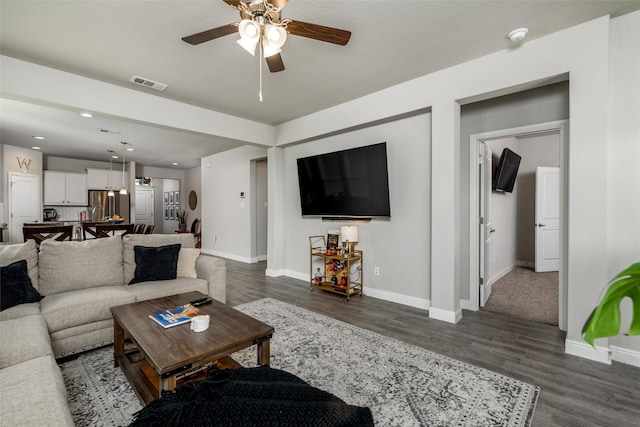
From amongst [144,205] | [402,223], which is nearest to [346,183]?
[402,223]

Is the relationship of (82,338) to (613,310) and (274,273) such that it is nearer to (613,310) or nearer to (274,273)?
(274,273)

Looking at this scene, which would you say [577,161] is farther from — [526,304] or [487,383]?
[526,304]

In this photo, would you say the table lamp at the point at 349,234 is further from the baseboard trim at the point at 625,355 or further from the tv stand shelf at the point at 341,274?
the baseboard trim at the point at 625,355

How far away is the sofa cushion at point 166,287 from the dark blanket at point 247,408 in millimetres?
2061

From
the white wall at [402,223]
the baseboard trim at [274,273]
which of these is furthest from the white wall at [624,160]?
the baseboard trim at [274,273]

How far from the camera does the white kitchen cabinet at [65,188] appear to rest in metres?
7.40

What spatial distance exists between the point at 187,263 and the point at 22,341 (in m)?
1.72

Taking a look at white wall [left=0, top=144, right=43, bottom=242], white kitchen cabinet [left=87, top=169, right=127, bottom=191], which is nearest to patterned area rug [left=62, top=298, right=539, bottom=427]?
white wall [left=0, top=144, right=43, bottom=242]

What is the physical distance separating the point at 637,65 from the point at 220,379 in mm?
3619

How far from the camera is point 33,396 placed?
1.26m

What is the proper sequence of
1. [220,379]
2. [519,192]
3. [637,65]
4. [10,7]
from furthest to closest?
[519,192], [637,65], [10,7], [220,379]

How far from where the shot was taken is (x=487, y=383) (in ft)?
6.68

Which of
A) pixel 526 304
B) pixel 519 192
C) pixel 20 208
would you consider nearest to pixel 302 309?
pixel 526 304

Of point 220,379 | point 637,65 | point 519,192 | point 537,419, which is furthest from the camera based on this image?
point 519,192
